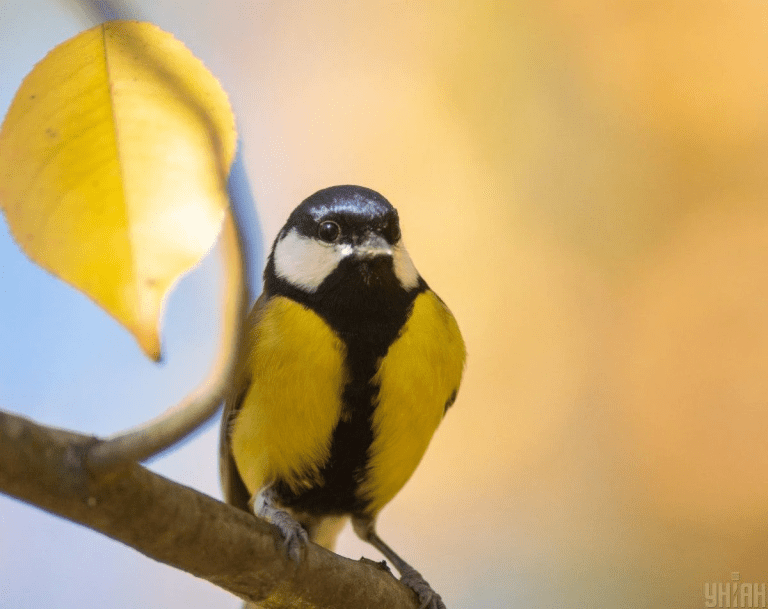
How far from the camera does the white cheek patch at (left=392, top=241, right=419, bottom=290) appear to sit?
82 cm

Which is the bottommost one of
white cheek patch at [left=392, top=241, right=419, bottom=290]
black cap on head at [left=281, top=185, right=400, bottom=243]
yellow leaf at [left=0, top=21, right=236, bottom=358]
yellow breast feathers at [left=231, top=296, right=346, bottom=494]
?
yellow breast feathers at [left=231, top=296, right=346, bottom=494]

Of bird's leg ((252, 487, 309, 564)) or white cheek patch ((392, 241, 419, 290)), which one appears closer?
bird's leg ((252, 487, 309, 564))

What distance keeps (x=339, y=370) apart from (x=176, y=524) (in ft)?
0.98

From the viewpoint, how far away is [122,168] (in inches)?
11.6

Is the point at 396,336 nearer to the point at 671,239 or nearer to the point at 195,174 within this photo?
the point at 195,174

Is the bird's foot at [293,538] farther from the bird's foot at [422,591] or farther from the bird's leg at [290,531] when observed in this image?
the bird's foot at [422,591]

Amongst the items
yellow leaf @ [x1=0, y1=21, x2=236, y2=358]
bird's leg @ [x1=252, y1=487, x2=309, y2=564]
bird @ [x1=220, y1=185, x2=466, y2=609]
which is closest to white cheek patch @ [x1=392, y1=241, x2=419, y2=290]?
bird @ [x1=220, y1=185, x2=466, y2=609]

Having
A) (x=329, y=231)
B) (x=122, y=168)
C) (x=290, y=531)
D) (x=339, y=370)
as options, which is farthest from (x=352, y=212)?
(x=122, y=168)

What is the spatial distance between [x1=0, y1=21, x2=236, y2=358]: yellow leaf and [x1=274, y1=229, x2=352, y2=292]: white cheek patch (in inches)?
19.6

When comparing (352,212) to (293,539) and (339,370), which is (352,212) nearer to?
(339,370)

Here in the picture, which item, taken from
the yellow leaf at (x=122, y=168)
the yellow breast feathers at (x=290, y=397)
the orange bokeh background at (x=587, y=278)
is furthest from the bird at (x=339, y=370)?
the yellow leaf at (x=122, y=168)

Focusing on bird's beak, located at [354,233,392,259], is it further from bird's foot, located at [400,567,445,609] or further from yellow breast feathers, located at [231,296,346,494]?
bird's foot, located at [400,567,445,609]

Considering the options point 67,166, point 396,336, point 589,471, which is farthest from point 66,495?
point 589,471

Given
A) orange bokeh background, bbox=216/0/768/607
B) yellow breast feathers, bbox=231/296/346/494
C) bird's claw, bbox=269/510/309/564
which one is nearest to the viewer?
bird's claw, bbox=269/510/309/564
